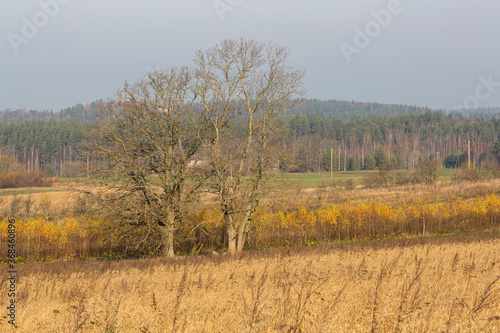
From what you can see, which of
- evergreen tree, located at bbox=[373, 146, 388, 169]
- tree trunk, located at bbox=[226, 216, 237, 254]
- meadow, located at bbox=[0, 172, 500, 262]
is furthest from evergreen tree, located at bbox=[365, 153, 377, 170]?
tree trunk, located at bbox=[226, 216, 237, 254]

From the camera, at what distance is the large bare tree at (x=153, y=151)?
22.1 meters

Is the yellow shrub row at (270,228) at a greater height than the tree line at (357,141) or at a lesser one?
lesser

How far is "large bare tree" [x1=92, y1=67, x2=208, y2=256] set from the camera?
22062 millimetres

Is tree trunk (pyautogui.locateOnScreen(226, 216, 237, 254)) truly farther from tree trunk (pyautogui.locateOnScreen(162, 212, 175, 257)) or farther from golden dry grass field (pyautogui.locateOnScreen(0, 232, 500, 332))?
golden dry grass field (pyautogui.locateOnScreen(0, 232, 500, 332))

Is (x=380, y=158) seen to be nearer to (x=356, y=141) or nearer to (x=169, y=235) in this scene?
(x=356, y=141)

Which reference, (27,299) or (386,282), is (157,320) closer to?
(27,299)

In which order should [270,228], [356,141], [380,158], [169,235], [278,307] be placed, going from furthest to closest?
1. [356,141]
2. [380,158]
3. [270,228]
4. [169,235]
5. [278,307]

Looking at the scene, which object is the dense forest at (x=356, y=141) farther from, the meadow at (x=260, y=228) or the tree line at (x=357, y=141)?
the meadow at (x=260, y=228)

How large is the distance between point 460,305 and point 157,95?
65.3 ft

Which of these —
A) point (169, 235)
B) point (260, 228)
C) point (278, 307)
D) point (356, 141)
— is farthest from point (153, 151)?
point (356, 141)

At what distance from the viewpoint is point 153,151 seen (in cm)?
2358

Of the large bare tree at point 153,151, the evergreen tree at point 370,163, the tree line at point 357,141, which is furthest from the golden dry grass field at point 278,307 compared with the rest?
the evergreen tree at point 370,163

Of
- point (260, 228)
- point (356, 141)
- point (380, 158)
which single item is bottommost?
point (260, 228)

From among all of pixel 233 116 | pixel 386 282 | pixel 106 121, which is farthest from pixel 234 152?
pixel 386 282
